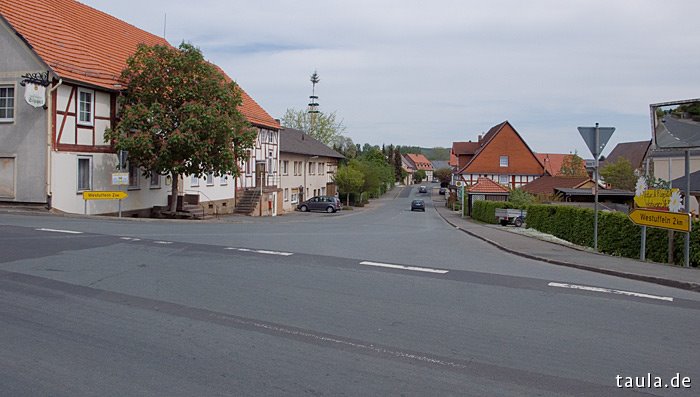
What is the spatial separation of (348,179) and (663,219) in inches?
2342

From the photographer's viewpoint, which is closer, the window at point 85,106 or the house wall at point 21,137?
the house wall at point 21,137

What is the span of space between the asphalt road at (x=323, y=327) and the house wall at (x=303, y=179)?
46540 millimetres

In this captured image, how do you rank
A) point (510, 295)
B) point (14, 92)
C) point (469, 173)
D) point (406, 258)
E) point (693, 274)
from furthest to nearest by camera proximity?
point (469, 173), point (14, 92), point (406, 258), point (693, 274), point (510, 295)

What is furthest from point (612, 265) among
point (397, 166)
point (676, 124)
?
point (397, 166)

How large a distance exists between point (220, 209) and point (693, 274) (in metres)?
31.7

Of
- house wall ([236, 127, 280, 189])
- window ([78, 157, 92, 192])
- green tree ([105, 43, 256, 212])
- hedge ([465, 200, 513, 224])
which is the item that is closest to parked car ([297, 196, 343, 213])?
house wall ([236, 127, 280, 189])

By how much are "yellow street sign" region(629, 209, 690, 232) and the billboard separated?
4.69 ft

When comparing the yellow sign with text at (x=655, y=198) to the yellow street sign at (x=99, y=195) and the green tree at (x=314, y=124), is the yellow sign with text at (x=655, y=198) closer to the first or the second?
the yellow street sign at (x=99, y=195)

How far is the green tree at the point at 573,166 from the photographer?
7194 cm

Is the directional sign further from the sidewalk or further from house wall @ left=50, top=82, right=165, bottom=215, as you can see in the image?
house wall @ left=50, top=82, right=165, bottom=215

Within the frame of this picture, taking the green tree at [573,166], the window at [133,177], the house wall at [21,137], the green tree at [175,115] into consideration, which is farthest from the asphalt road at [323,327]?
the green tree at [573,166]

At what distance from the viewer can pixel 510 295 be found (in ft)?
28.4

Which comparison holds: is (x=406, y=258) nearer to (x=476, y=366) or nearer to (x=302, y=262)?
(x=302, y=262)

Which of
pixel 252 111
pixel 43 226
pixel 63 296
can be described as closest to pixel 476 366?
pixel 63 296
